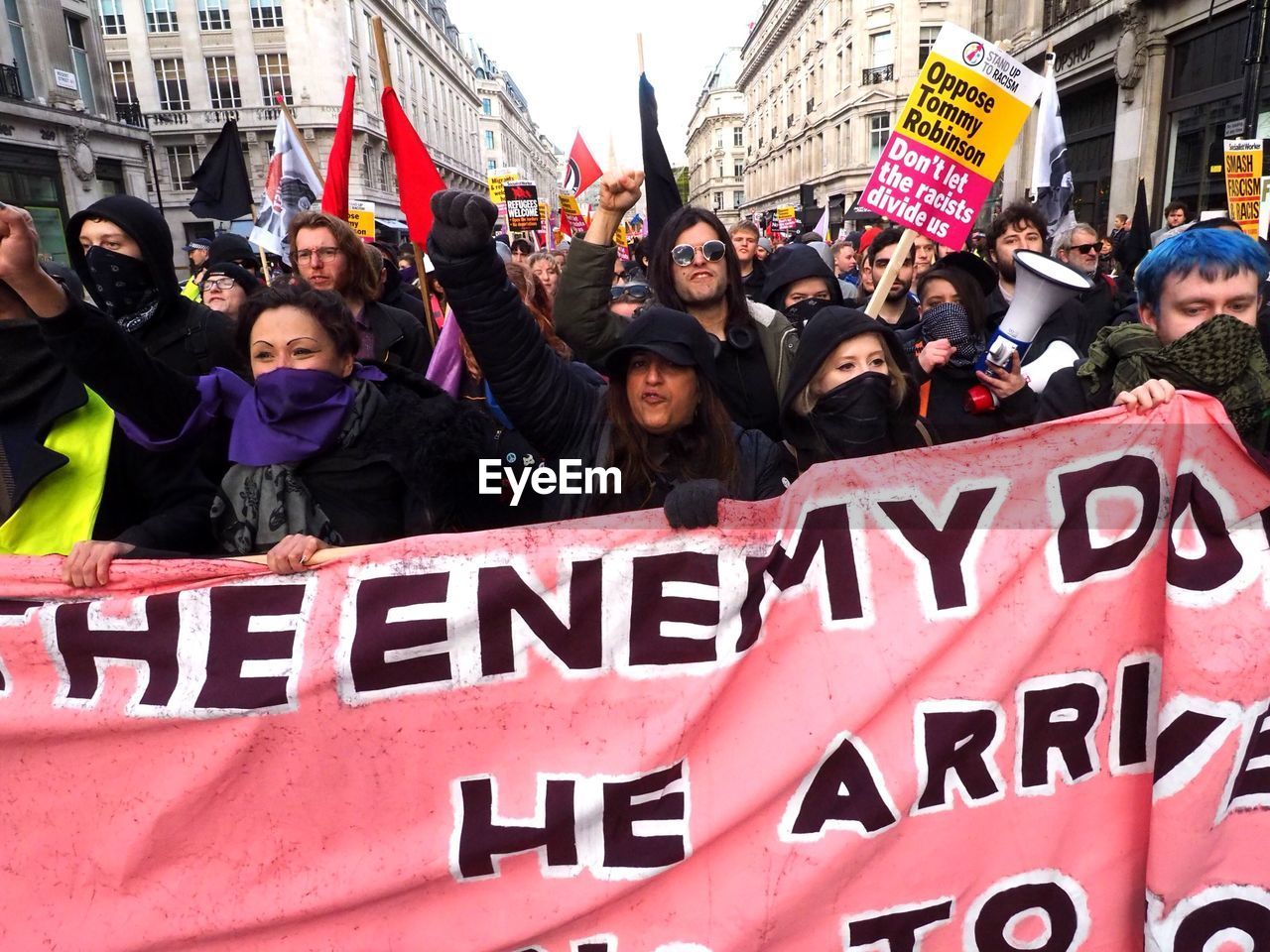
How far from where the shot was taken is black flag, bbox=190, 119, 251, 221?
22.6 ft

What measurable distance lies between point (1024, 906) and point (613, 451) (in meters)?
1.45

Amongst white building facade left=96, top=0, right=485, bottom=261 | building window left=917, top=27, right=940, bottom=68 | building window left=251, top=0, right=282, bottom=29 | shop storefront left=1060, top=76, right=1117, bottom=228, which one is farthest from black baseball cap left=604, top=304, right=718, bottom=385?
building window left=251, top=0, right=282, bottom=29

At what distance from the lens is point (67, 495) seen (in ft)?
7.14

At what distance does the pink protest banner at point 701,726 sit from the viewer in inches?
70.6

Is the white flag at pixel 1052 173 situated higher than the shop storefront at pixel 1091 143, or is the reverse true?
the shop storefront at pixel 1091 143

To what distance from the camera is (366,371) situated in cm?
240

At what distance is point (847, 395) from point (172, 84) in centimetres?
5149

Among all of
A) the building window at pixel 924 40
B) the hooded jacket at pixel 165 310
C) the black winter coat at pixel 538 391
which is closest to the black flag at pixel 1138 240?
the black winter coat at pixel 538 391

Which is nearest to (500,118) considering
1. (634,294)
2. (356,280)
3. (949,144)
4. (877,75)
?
(877,75)

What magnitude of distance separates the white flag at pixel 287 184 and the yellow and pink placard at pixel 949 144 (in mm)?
3989

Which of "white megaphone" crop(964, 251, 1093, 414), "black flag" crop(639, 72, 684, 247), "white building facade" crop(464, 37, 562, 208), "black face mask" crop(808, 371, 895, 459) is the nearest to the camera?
"black face mask" crop(808, 371, 895, 459)

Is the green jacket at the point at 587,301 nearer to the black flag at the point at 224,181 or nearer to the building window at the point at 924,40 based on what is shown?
the black flag at the point at 224,181

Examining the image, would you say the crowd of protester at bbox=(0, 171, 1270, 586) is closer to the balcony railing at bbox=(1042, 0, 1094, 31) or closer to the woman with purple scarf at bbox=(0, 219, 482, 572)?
the woman with purple scarf at bbox=(0, 219, 482, 572)

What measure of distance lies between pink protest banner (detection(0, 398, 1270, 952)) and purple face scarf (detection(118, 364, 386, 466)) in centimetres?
37
